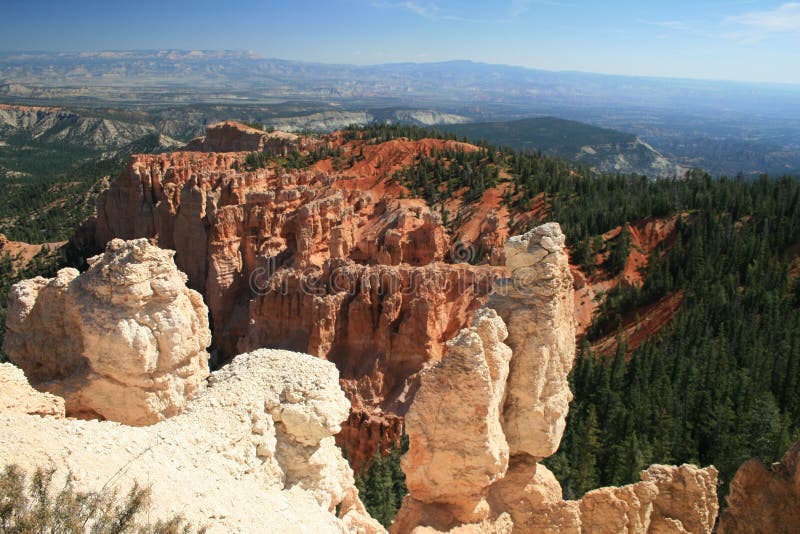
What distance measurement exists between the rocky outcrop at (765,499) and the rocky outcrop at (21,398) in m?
10.6

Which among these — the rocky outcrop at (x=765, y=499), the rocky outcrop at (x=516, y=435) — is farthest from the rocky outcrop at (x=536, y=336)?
the rocky outcrop at (x=765, y=499)

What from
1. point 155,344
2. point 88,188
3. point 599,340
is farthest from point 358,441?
point 88,188

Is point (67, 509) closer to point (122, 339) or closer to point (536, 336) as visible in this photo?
point (122, 339)

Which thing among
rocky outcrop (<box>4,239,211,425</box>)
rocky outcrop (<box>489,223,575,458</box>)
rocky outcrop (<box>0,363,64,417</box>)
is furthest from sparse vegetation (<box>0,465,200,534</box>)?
rocky outcrop (<box>489,223,575,458</box>)

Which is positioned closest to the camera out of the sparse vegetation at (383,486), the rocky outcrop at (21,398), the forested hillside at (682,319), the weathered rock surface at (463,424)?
the rocky outcrop at (21,398)

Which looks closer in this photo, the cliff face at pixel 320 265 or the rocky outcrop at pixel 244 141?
the cliff face at pixel 320 265

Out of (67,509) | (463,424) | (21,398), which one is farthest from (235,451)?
(463,424)

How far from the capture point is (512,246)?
391 inches

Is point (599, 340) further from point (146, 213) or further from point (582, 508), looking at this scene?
point (146, 213)

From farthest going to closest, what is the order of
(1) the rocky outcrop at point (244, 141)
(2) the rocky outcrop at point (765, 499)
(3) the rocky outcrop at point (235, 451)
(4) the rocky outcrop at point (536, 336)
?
(1) the rocky outcrop at point (244, 141) → (4) the rocky outcrop at point (536, 336) → (2) the rocky outcrop at point (765, 499) → (3) the rocky outcrop at point (235, 451)

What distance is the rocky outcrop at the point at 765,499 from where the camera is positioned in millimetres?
9148

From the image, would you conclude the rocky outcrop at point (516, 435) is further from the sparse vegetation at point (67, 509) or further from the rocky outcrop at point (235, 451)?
the sparse vegetation at point (67, 509)

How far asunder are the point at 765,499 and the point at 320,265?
23279mm

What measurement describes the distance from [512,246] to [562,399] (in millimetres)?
2852
